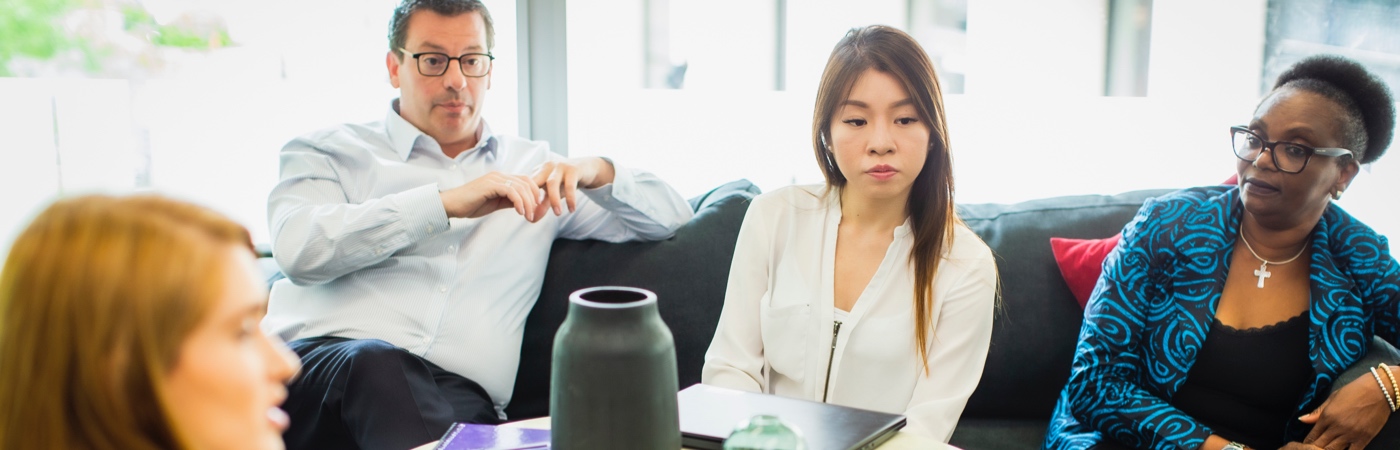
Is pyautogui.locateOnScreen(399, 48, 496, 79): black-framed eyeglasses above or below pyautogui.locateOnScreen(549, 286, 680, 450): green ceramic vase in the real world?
above

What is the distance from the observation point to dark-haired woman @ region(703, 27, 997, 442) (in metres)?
1.58

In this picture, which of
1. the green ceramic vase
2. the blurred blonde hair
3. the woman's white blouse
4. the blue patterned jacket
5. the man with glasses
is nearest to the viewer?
the blurred blonde hair

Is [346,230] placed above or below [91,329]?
below

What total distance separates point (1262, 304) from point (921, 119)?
739 mm

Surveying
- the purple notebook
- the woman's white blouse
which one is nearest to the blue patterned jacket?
the woman's white blouse

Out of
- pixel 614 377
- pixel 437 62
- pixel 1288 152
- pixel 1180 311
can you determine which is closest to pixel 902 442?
pixel 614 377

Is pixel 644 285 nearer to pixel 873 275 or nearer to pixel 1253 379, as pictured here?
pixel 873 275

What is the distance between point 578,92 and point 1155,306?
5.52 feet

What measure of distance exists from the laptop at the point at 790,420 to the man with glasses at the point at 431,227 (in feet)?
2.23

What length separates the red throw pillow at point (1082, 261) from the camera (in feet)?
6.90

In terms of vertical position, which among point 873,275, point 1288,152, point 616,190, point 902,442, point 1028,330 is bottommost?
point 1028,330

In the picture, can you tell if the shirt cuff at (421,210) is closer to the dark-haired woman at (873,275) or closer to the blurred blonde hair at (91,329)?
the dark-haired woman at (873,275)

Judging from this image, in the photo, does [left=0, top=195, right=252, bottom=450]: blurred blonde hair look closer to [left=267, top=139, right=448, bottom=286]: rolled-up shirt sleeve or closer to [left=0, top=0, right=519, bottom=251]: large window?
[left=267, top=139, right=448, bottom=286]: rolled-up shirt sleeve

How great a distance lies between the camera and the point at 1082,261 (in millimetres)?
2123
